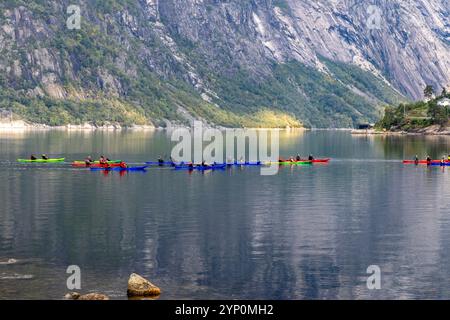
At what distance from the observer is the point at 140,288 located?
79.4m

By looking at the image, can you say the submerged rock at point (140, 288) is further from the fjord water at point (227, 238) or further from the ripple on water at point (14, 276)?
the ripple on water at point (14, 276)

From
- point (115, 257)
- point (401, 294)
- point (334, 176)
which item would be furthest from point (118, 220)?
point (334, 176)

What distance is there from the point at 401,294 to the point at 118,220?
161ft

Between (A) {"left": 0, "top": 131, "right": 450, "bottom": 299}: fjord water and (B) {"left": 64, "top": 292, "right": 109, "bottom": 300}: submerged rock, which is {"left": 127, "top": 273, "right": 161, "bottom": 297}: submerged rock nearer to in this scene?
(A) {"left": 0, "top": 131, "right": 450, "bottom": 299}: fjord water

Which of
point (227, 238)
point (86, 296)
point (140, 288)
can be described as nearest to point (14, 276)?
point (86, 296)

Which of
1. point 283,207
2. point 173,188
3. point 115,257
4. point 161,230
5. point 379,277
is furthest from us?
point 173,188

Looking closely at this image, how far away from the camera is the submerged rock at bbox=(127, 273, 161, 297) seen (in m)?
79.4

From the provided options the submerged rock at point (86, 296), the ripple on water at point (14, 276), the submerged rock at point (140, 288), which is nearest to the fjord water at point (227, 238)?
the ripple on water at point (14, 276)

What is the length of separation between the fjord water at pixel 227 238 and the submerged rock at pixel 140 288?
83 cm

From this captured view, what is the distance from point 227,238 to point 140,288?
2943 cm

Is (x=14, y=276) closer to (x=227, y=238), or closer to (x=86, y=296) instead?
(x=86, y=296)

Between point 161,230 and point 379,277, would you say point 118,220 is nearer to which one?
point 161,230

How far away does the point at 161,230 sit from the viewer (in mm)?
112312

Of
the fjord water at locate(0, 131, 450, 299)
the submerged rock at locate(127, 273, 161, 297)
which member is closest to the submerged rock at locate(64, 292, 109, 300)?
the fjord water at locate(0, 131, 450, 299)
